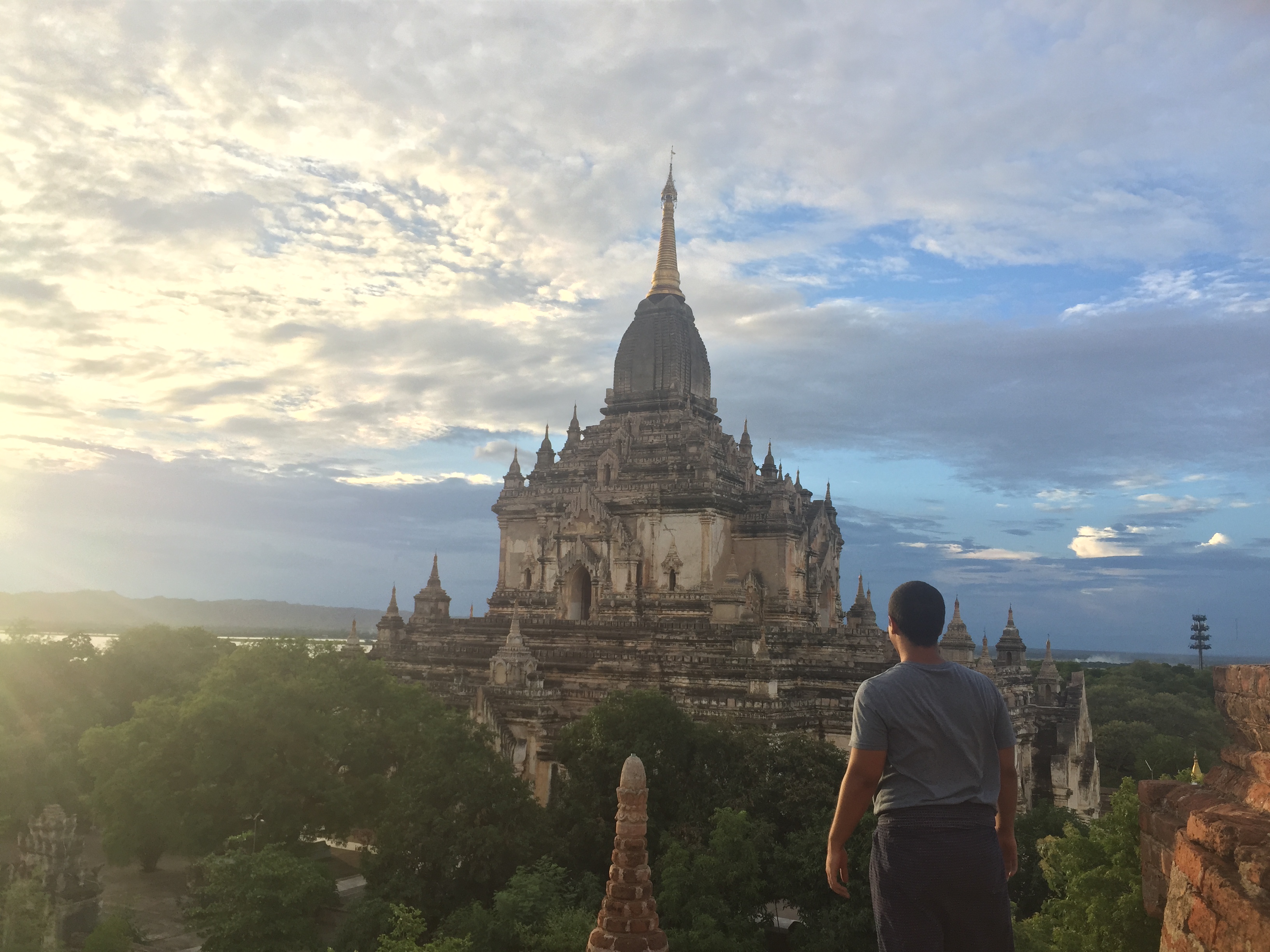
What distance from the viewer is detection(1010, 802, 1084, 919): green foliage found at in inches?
907

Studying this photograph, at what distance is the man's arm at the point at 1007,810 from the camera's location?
592 cm

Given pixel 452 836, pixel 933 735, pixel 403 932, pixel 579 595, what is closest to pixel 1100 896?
pixel 403 932

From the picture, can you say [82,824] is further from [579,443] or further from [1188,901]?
[1188,901]

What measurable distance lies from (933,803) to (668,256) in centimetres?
4535

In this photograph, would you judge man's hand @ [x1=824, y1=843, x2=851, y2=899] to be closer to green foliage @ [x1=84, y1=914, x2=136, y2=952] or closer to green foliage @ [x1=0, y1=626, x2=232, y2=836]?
green foliage @ [x1=84, y1=914, x2=136, y2=952]

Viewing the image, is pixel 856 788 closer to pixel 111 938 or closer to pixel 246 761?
pixel 111 938

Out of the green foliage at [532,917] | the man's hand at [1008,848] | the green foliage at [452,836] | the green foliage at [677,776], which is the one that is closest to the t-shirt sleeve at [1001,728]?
the man's hand at [1008,848]

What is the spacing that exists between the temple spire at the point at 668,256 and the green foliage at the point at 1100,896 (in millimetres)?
33430

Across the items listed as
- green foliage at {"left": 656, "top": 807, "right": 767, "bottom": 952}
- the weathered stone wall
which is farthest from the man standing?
green foliage at {"left": 656, "top": 807, "right": 767, "bottom": 952}

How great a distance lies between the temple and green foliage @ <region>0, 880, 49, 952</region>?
1253 centimetres

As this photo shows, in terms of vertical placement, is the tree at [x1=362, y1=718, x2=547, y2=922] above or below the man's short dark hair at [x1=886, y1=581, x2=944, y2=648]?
below

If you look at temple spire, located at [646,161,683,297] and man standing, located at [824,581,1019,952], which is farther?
temple spire, located at [646,161,683,297]

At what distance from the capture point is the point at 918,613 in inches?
237

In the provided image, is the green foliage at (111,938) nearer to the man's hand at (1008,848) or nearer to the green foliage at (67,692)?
the green foliage at (67,692)
